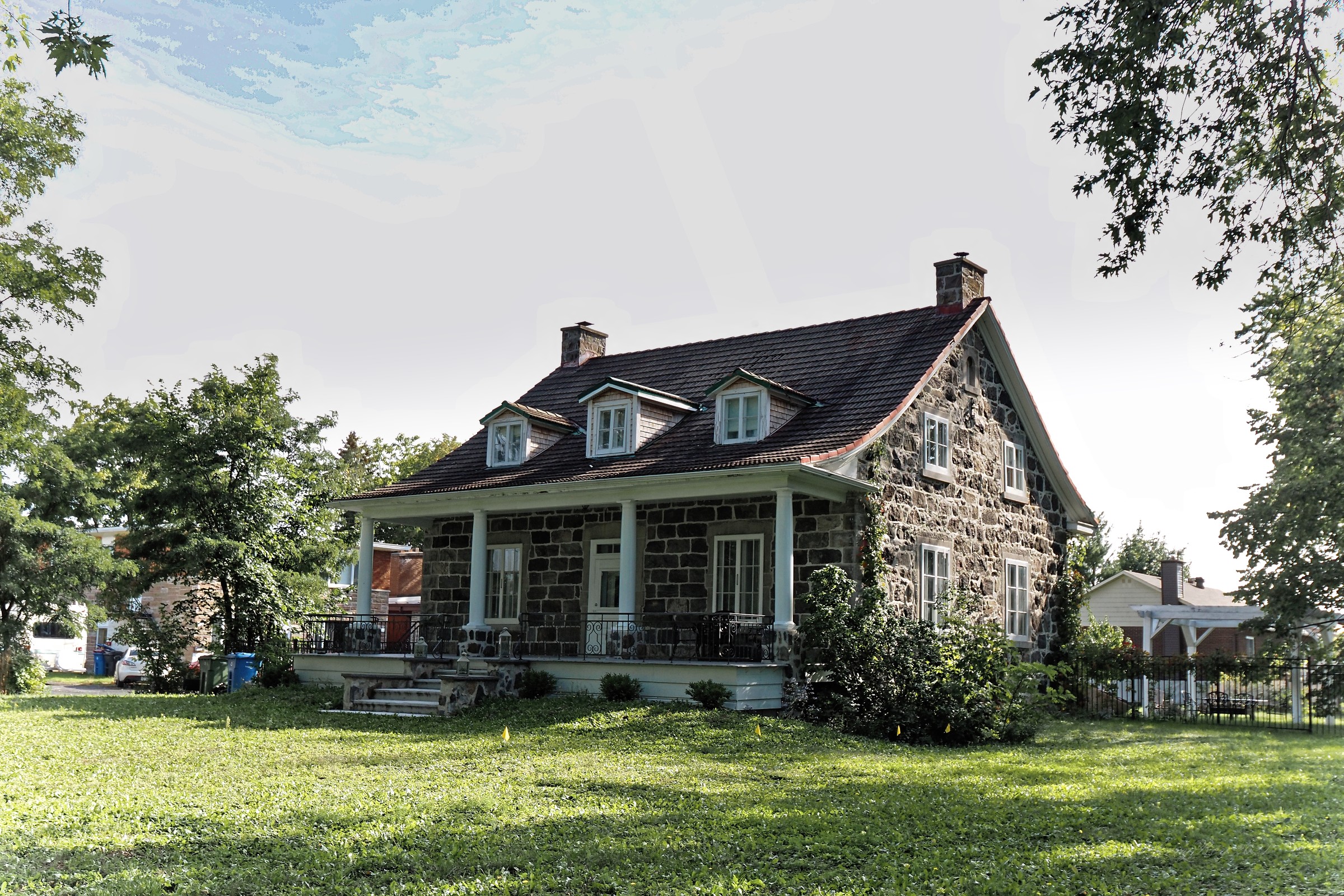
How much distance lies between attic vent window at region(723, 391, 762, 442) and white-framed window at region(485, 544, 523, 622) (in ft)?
16.7

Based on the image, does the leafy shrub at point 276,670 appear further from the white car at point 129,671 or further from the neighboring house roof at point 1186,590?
the neighboring house roof at point 1186,590

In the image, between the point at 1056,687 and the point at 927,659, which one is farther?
the point at 1056,687

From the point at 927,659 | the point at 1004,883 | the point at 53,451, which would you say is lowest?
the point at 1004,883

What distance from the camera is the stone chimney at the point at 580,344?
2605 centimetres

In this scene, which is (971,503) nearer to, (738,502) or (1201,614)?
(738,502)

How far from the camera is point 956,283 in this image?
21.3m

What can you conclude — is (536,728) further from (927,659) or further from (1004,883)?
(1004,883)

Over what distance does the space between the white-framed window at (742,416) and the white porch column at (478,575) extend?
4.95 m

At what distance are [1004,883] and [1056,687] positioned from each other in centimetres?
1669

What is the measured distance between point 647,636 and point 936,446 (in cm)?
618

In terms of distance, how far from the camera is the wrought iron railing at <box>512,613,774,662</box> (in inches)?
688

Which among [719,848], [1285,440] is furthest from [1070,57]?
[1285,440]

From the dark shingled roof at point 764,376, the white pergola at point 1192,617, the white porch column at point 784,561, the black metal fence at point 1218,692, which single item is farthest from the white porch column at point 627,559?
the white pergola at point 1192,617

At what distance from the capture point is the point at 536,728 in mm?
14836
